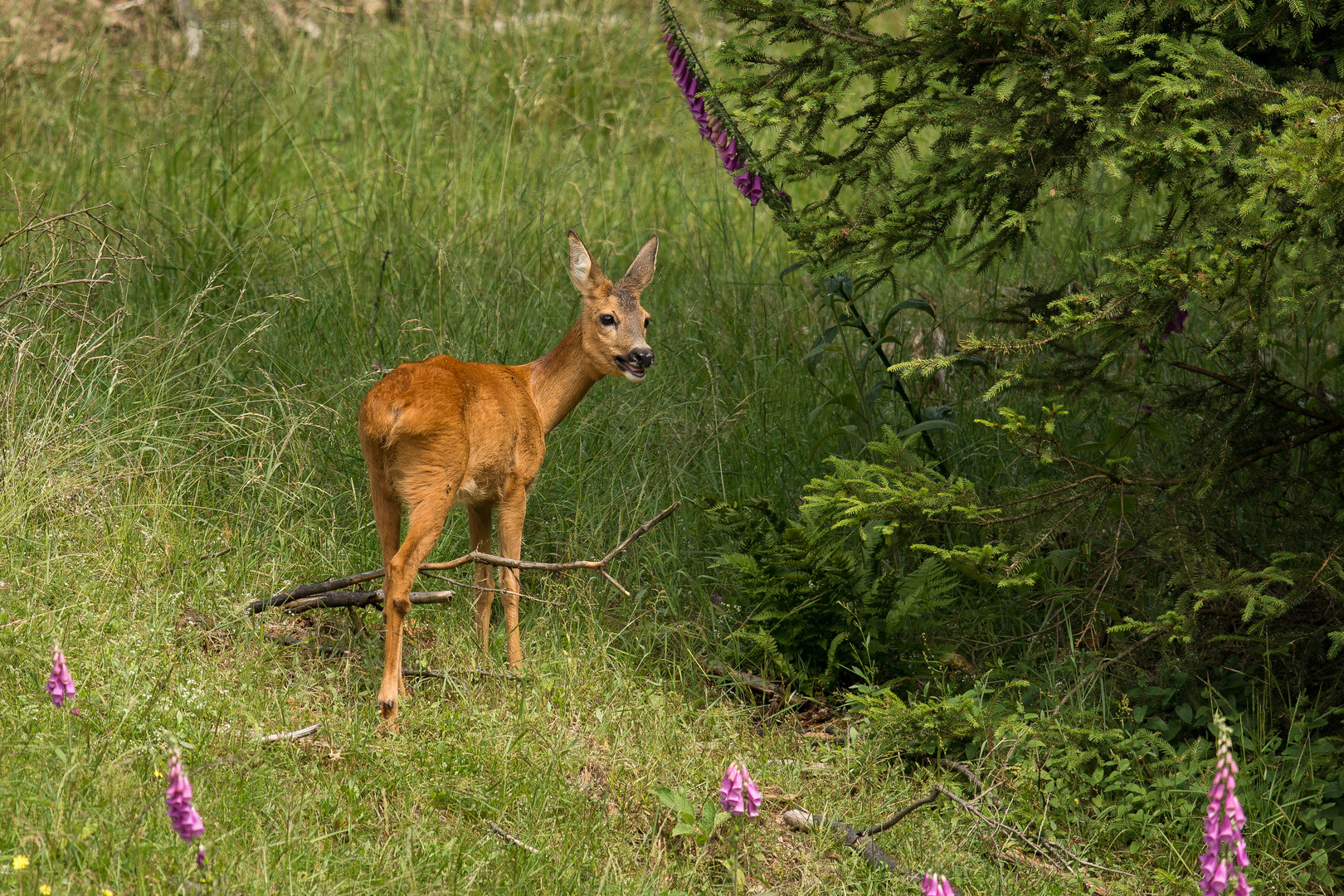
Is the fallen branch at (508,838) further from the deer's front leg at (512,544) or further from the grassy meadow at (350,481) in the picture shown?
the deer's front leg at (512,544)

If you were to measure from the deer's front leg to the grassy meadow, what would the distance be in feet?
0.37

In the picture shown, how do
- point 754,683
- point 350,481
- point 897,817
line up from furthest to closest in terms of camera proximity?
1. point 350,481
2. point 754,683
3. point 897,817

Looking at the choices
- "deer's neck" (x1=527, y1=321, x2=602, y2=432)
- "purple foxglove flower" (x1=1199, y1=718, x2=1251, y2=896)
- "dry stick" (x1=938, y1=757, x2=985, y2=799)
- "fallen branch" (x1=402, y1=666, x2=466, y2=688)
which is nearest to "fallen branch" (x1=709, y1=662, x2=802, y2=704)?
"dry stick" (x1=938, y1=757, x2=985, y2=799)

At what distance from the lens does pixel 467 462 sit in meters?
4.29

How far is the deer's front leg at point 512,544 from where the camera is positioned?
4551 millimetres

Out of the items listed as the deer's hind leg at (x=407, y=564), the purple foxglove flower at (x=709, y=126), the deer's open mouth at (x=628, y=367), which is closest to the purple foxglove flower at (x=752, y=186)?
the purple foxglove flower at (x=709, y=126)

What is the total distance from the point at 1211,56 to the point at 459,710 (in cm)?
302

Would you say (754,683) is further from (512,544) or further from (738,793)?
(738,793)

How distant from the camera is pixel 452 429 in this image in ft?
13.6

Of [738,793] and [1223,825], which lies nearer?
[1223,825]

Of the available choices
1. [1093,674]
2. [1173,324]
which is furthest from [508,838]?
[1173,324]

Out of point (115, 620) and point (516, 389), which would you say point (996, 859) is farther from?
point (115, 620)

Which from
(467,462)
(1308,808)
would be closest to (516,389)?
(467,462)

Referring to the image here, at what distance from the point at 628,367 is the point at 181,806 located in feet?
8.21
